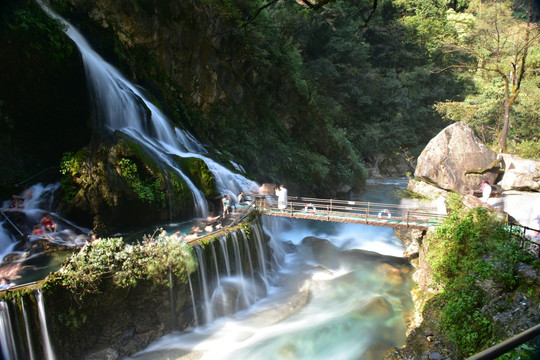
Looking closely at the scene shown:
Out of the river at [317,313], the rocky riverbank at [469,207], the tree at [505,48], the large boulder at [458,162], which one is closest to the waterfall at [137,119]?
the river at [317,313]

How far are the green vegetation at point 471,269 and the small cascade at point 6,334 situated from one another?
9621 mm

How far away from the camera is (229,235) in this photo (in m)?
11.2

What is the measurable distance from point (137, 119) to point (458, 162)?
16.4 meters

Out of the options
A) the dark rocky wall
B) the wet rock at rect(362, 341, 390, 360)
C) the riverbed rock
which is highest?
the dark rocky wall

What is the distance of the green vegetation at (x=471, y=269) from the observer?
7355 millimetres

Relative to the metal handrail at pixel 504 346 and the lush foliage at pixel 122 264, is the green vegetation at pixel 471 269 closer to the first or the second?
the metal handrail at pixel 504 346

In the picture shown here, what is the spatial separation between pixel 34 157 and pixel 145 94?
5.88 meters

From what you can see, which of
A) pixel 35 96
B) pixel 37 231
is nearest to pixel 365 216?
pixel 37 231

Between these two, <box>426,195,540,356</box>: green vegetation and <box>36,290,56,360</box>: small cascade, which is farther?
<box>426,195,540,356</box>: green vegetation

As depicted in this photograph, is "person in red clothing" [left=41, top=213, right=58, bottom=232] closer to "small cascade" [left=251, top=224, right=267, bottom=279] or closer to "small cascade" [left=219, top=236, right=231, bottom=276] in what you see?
"small cascade" [left=219, top=236, right=231, bottom=276]

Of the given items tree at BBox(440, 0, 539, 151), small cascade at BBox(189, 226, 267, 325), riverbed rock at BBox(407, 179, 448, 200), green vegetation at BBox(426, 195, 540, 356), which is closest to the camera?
green vegetation at BBox(426, 195, 540, 356)

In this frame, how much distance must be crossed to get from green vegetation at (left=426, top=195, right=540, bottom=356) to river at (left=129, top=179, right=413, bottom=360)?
2298mm

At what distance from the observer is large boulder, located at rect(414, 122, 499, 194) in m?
17.1

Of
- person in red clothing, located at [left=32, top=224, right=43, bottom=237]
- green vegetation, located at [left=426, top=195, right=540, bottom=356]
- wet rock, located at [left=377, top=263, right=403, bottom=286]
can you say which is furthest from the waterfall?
green vegetation, located at [left=426, top=195, right=540, bottom=356]
